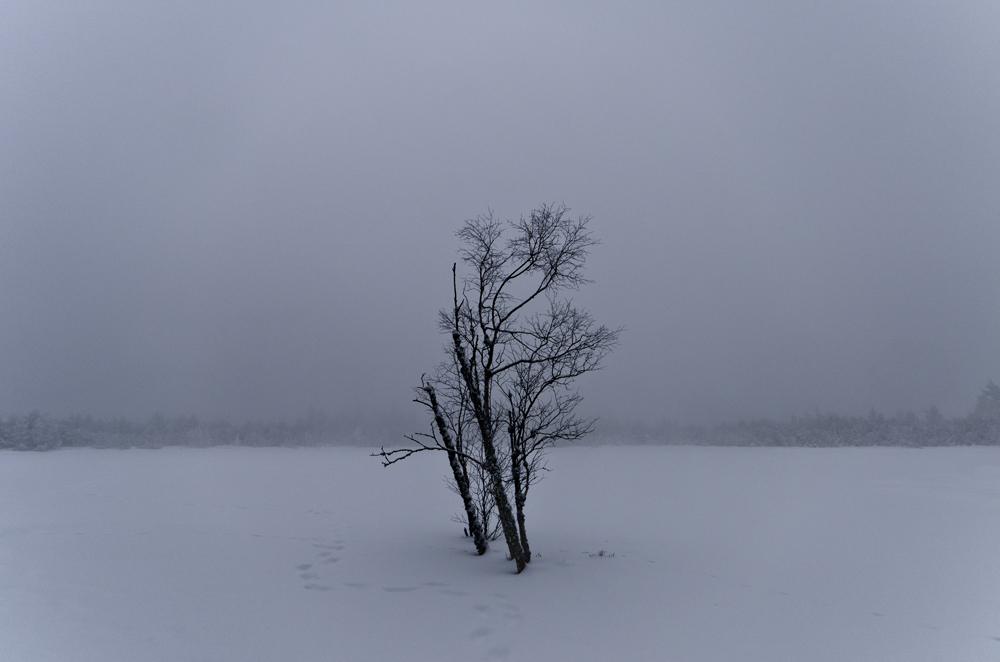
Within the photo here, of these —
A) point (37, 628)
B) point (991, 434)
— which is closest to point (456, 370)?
point (37, 628)

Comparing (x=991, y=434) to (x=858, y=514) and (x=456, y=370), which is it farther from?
(x=456, y=370)

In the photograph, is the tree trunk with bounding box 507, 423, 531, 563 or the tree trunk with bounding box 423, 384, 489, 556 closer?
the tree trunk with bounding box 507, 423, 531, 563

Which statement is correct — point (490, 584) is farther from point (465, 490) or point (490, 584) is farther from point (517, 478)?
point (465, 490)

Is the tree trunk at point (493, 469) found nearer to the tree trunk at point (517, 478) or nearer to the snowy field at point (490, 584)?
the tree trunk at point (517, 478)

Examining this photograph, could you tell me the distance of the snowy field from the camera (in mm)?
6422

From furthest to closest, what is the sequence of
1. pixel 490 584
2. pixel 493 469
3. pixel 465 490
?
pixel 465 490 → pixel 493 469 → pixel 490 584

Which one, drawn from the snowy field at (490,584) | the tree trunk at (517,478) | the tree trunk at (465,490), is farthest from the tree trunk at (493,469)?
the tree trunk at (465,490)

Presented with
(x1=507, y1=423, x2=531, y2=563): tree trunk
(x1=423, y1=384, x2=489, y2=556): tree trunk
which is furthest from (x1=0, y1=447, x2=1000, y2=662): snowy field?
(x1=507, y1=423, x2=531, y2=563): tree trunk

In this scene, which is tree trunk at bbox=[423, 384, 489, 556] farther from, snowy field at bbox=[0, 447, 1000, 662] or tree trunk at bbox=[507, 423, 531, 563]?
tree trunk at bbox=[507, 423, 531, 563]

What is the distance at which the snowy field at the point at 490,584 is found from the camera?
6.42 meters

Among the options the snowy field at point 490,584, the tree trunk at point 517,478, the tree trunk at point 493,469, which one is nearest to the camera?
the snowy field at point 490,584

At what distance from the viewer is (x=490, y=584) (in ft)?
28.6

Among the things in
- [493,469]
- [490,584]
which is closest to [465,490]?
[493,469]

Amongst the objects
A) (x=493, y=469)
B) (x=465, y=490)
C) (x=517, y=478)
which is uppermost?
(x=493, y=469)
